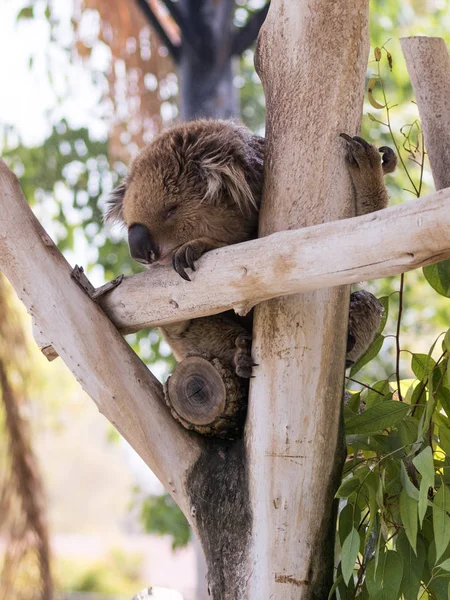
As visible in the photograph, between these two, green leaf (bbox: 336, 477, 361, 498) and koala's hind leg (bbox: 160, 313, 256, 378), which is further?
koala's hind leg (bbox: 160, 313, 256, 378)

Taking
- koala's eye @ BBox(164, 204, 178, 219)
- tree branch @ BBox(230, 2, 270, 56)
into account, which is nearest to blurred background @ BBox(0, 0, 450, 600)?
tree branch @ BBox(230, 2, 270, 56)

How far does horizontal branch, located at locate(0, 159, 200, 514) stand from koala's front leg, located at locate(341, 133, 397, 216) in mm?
622

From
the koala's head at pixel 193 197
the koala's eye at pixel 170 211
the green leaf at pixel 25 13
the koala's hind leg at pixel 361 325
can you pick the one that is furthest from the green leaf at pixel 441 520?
the green leaf at pixel 25 13

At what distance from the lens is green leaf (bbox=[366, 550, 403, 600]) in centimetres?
152

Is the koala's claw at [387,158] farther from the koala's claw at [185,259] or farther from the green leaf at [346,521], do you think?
the green leaf at [346,521]

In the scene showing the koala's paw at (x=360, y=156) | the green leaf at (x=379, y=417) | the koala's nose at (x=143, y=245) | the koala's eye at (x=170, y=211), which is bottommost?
the green leaf at (x=379, y=417)

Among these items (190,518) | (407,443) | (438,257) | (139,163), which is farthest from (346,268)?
(139,163)

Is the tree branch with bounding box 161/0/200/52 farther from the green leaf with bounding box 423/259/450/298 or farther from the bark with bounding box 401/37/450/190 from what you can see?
the green leaf with bounding box 423/259/450/298

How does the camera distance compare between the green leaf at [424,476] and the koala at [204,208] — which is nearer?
the green leaf at [424,476]

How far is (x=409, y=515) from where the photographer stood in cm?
151

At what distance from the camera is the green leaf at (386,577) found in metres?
1.52

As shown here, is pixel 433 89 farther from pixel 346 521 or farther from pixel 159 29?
pixel 159 29

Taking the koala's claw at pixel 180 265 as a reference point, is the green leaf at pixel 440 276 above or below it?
above

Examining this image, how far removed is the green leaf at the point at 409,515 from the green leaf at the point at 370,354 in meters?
0.50
